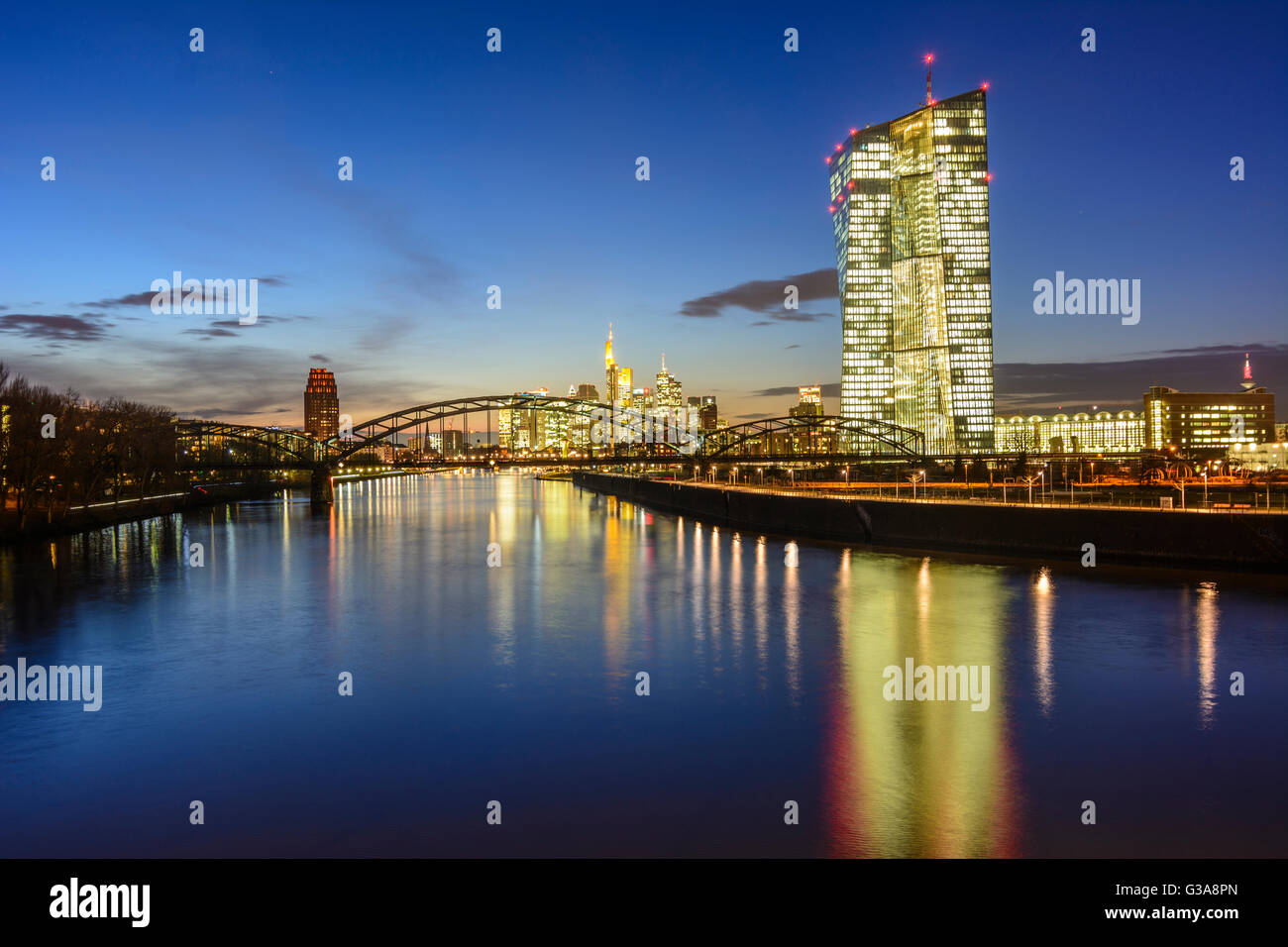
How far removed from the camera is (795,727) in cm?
1441

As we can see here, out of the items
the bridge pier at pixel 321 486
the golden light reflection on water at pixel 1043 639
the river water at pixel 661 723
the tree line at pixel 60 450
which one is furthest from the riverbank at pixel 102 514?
the golden light reflection on water at pixel 1043 639

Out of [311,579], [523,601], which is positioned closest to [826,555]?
[523,601]

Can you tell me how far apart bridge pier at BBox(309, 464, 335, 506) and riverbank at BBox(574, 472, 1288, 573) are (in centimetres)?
5838

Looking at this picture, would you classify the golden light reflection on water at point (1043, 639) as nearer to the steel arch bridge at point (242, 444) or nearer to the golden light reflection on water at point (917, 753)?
the golden light reflection on water at point (917, 753)

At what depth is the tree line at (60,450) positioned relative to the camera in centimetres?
5466

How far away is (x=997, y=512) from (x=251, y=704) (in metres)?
32.3

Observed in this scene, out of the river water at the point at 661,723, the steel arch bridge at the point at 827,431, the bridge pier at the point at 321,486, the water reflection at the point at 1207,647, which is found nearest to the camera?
the river water at the point at 661,723

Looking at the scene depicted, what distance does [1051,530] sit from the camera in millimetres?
36906

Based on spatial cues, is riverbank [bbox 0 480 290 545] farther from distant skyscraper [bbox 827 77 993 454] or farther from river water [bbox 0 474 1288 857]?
distant skyscraper [bbox 827 77 993 454]

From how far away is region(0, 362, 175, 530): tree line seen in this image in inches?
2152

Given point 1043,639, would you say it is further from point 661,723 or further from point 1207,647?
point 661,723

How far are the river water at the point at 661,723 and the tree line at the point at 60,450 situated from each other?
2701 cm

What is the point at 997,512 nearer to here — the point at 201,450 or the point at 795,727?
the point at 795,727

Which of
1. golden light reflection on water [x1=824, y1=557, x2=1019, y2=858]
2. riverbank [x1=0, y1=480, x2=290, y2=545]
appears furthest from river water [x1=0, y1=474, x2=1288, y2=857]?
riverbank [x1=0, y1=480, x2=290, y2=545]
